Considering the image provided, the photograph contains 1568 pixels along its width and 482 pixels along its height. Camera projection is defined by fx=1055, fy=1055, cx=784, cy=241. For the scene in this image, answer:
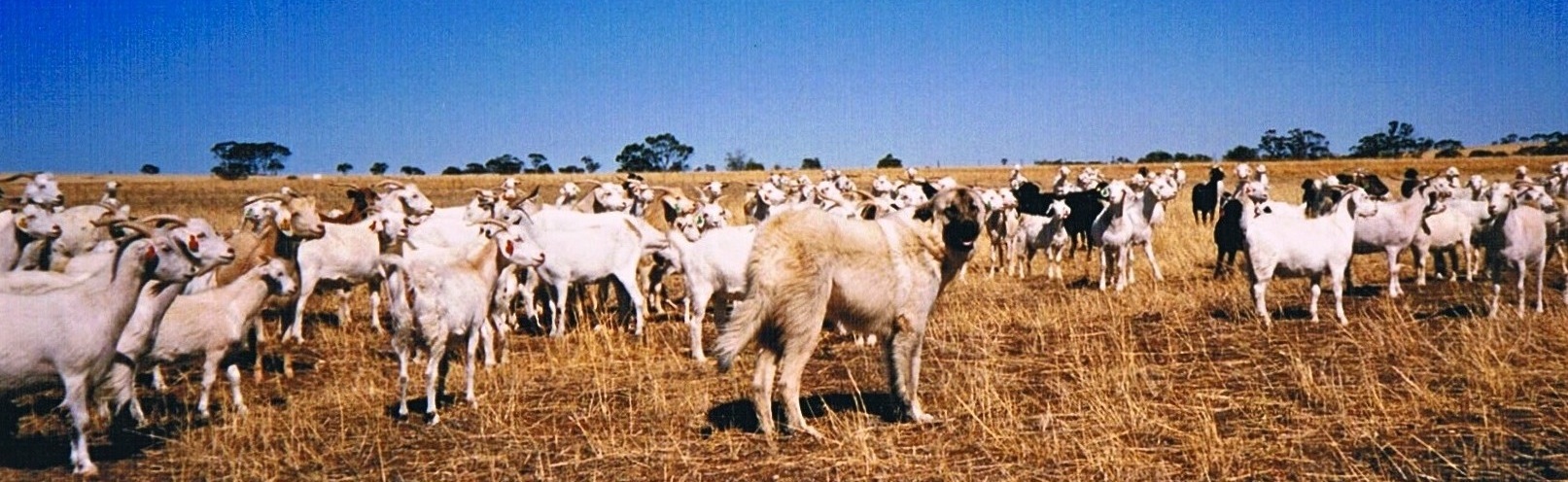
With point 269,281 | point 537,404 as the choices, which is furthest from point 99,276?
point 537,404

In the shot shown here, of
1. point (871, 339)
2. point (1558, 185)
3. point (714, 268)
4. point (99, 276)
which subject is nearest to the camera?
point (99, 276)

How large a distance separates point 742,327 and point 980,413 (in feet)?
7.38

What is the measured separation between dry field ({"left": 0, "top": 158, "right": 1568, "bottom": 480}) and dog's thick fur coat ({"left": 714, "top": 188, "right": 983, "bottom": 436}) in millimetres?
533

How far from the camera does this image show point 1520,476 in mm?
6410

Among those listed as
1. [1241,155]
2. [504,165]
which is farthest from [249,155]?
[1241,155]

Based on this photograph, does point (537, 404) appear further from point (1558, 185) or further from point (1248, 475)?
point (1558, 185)

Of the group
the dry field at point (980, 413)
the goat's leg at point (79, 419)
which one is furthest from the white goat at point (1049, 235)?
the goat's leg at point (79, 419)

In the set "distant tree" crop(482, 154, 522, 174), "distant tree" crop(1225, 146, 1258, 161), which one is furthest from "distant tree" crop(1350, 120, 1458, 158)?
"distant tree" crop(482, 154, 522, 174)

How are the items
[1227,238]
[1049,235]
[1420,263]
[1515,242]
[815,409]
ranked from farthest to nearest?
1. [1049,235]
2. [1227,238]
3. [1420,263]
4. [1515,242]
5. [815,409]

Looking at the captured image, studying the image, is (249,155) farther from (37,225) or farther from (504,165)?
(37,225)

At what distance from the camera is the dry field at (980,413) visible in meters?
7.16

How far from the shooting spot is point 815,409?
9.09 metres

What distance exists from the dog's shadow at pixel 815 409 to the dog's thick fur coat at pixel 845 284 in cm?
33

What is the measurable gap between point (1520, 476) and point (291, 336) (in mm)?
12898
